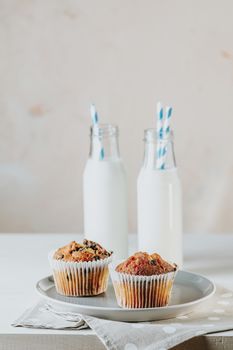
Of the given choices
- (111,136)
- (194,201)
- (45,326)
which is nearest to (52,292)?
(45,326)

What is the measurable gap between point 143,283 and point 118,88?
6.01 feet

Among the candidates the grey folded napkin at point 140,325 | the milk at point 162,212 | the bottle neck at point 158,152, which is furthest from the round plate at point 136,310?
the bottle neck at point 158,152

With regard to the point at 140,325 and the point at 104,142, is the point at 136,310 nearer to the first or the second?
the point at 140,325

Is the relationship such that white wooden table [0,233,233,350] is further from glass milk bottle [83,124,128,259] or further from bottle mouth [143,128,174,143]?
bottle mouth [143,128,174,143]

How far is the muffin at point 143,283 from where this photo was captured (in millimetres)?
1232

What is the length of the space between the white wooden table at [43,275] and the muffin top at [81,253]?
91 mm

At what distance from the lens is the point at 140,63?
9.75 ft

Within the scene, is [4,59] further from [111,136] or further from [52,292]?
[52,292]

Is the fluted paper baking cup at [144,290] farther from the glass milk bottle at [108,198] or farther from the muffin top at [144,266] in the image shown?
the glass milk bottle at [108,198]

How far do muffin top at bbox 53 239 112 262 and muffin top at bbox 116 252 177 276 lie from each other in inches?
3.3

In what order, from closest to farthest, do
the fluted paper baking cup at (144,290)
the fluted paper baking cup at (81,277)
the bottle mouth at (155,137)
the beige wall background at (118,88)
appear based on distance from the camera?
the fluted paper baking cup at (144,290)
the fluted paper baking cup at (81,277)
the bottle mouth at (155,137)
the beige wall background at (118,88)

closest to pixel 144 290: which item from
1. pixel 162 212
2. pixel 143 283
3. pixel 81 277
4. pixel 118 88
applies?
pixel 143 283

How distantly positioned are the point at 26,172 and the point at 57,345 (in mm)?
2005

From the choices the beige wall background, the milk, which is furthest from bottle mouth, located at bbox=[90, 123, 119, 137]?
the beige wall background
